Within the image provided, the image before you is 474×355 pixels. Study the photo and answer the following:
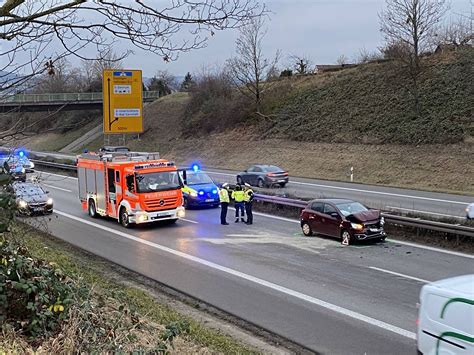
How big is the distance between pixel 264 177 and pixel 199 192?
8.05 m

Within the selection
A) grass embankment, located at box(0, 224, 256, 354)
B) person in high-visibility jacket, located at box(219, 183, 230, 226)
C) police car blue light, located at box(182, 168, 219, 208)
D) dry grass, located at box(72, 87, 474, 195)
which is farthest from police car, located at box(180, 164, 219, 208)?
grass embankment, located at box(0, 224, 256, 354)

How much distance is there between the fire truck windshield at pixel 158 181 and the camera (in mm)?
20922

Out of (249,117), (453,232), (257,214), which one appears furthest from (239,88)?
(453,232)

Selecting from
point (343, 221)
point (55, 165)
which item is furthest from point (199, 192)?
point (55, 165)

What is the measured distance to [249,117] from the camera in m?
55.4

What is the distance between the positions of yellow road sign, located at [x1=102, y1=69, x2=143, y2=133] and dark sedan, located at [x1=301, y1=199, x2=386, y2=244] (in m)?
14.8

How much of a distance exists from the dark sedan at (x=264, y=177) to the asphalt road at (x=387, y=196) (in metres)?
0.71

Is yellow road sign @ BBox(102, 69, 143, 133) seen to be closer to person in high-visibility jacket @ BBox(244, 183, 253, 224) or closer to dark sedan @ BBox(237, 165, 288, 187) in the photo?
dark sedan @ BBox(237, 165, 288, 187)

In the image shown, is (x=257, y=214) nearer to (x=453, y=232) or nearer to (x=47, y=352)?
(x=453, y=232)

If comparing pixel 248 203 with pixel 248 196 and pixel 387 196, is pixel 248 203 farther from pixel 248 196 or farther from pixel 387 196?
pixel 387 196

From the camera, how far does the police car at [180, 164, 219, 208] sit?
83.7 feet

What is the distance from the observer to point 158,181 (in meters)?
21.3

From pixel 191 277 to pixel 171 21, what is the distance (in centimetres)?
884

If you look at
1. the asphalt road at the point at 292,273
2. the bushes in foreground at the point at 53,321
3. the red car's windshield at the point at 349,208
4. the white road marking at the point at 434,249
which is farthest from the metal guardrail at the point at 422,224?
the bushes in foreground at the point at 53,321
